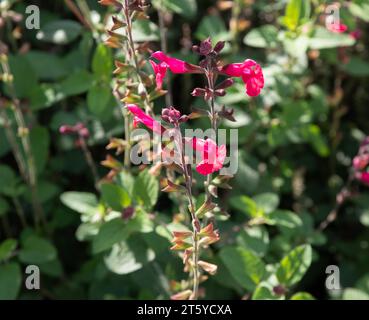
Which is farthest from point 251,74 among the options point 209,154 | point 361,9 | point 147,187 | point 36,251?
point 36,251

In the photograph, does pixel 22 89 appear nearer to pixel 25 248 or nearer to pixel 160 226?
pixel 25 248

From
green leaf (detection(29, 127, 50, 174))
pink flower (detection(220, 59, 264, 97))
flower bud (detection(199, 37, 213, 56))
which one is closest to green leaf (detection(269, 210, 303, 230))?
pink flower (detection(220, 59, 264, 97))

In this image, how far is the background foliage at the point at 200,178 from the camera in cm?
198

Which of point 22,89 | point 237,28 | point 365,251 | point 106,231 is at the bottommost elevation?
point 365,251

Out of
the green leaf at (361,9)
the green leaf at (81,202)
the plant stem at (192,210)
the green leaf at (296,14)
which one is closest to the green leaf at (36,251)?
the green leaf at (81,202)

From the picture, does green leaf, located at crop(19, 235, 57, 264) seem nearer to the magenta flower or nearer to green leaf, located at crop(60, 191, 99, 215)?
green leaf, located at crop(60, 191, 99, 215)

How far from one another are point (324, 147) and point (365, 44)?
2.76 feet

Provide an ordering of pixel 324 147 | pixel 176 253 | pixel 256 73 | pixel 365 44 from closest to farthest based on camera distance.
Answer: pixel 256 73 < pixel 176 253 < pixel 324 147 < pixel 365 44

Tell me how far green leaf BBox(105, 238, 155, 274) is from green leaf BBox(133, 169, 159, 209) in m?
0.22

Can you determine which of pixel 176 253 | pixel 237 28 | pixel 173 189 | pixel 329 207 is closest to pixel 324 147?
pixel 329 207

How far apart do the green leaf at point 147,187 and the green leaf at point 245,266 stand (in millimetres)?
301
